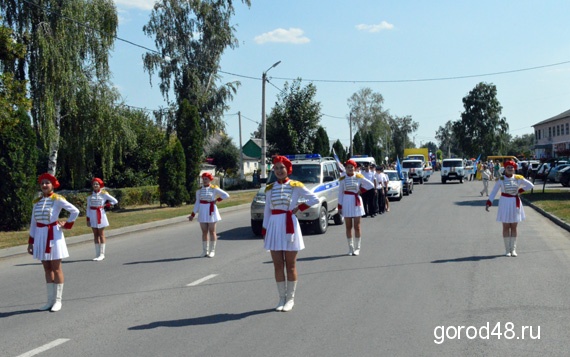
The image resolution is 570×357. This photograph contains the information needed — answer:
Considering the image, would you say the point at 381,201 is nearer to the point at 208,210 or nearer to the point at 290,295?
the point at 208,210

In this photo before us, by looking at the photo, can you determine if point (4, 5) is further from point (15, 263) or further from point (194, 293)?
point (194, 293)

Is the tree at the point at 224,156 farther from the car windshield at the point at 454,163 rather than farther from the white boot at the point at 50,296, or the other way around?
the white boot at the point at 50,296

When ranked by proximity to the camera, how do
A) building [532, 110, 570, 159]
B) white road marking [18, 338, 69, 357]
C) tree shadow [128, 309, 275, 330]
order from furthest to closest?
building [532, 110, 570, 159] → tree shadow [128, 309, 275, 330] → white road marking [18, 338, 69, 357]

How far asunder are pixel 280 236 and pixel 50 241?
311cm

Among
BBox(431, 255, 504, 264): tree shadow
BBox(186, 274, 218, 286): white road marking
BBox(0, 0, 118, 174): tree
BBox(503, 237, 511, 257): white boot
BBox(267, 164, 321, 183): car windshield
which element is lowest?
BBox(186, 274, 218, 286): white road marking

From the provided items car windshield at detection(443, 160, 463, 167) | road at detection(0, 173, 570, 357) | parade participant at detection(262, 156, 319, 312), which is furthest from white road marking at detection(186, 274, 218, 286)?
car windshield at detection(443, 160, 463, 167)

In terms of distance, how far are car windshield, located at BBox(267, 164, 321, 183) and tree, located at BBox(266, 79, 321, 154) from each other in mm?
25698

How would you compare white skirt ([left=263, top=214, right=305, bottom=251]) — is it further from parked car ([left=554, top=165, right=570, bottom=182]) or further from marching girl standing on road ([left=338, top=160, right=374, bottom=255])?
parked car ([left=554, top=165, right=570, bottom=182])

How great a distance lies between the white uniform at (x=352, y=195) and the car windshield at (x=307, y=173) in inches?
175

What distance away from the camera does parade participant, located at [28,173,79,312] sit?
26.3 feet

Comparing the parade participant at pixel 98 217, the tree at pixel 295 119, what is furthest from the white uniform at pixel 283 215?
the tree at pixel 295 119

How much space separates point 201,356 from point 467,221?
1476cm

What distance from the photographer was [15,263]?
43.1 ft

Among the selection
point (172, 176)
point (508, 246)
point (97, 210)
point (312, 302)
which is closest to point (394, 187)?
point (172, 176)
